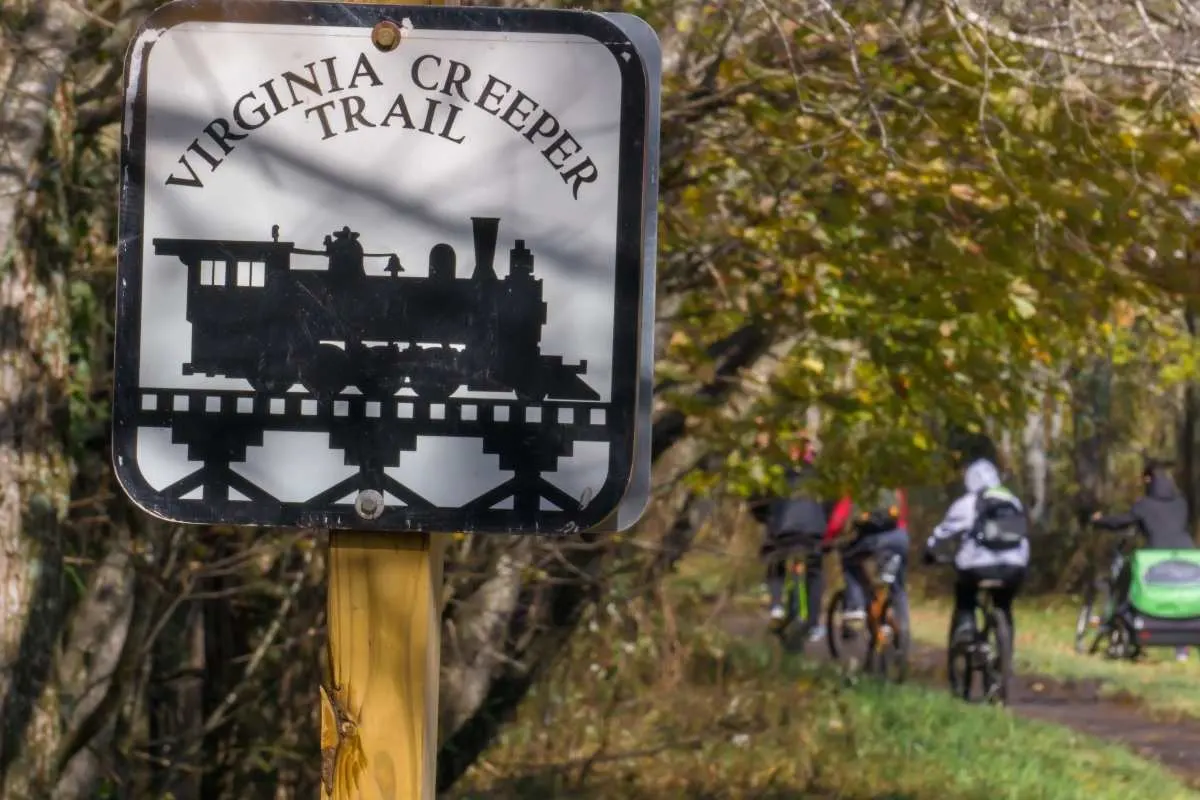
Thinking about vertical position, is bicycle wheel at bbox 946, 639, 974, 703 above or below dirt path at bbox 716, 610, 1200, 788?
above

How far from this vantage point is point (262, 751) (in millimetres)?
8391

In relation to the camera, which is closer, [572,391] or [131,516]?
[572,391]

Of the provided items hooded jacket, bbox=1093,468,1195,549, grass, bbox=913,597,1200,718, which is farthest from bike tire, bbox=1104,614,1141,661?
hooded jacket, bbox=1093,468,1195,549

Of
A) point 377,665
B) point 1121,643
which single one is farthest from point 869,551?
point 377,665

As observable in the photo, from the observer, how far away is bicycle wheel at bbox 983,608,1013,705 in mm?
14930

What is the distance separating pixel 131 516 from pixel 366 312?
13.9ft

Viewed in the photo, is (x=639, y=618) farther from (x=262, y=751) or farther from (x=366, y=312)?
(x=366, y=312)

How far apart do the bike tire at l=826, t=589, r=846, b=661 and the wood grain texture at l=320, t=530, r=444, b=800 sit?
15080 mm

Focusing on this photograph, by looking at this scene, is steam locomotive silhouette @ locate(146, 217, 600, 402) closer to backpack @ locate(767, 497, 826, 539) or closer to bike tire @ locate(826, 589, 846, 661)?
backpack @ locate(767, 497, 826, 539)

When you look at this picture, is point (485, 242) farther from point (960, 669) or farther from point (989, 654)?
point (960, 669)

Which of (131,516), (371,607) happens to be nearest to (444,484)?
(371,607)

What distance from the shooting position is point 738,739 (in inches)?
523

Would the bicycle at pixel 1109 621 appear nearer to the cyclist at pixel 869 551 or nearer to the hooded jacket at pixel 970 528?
the cyclist at pixel 869 551

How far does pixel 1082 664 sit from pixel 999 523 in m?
4.65
